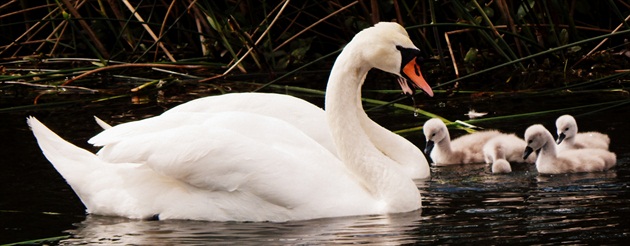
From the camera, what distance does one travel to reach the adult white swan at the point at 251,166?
704 cm

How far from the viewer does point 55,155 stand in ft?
24.9

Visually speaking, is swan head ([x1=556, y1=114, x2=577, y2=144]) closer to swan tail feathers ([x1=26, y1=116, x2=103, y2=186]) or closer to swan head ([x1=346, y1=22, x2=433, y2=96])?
swan head ([x1=346, y1=22, x2=433, y2=96])

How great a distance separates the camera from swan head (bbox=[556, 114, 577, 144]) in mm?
8766

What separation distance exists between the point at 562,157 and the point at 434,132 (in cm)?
97

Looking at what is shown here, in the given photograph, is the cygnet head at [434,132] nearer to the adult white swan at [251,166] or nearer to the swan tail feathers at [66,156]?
the adult white swan at [251,166]

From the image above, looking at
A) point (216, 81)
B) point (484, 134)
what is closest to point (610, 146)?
point (484, 134)

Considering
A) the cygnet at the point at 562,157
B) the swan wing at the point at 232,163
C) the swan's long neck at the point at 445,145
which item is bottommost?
the swan wing at the point at 232,163

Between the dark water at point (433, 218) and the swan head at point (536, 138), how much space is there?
176mm

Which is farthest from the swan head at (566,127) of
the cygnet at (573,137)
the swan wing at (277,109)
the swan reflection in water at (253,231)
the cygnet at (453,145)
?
the swan reflection in water at (253,231)

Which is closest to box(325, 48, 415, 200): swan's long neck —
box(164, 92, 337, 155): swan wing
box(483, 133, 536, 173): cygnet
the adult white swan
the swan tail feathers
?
the adult white swan

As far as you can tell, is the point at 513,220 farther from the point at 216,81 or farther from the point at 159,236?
the point at 216,81

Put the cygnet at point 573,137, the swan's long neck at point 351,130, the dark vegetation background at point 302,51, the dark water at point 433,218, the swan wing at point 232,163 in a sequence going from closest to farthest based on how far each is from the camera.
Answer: the dark water at point 433,218 → the swan wing at point 232,163 → the swan's long neck at point 351,130 → the cygnet at point 573,137 → the dark vegetation background at point 302,51

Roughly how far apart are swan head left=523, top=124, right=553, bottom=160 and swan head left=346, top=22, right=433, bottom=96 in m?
1.35

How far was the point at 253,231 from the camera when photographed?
6.77m
